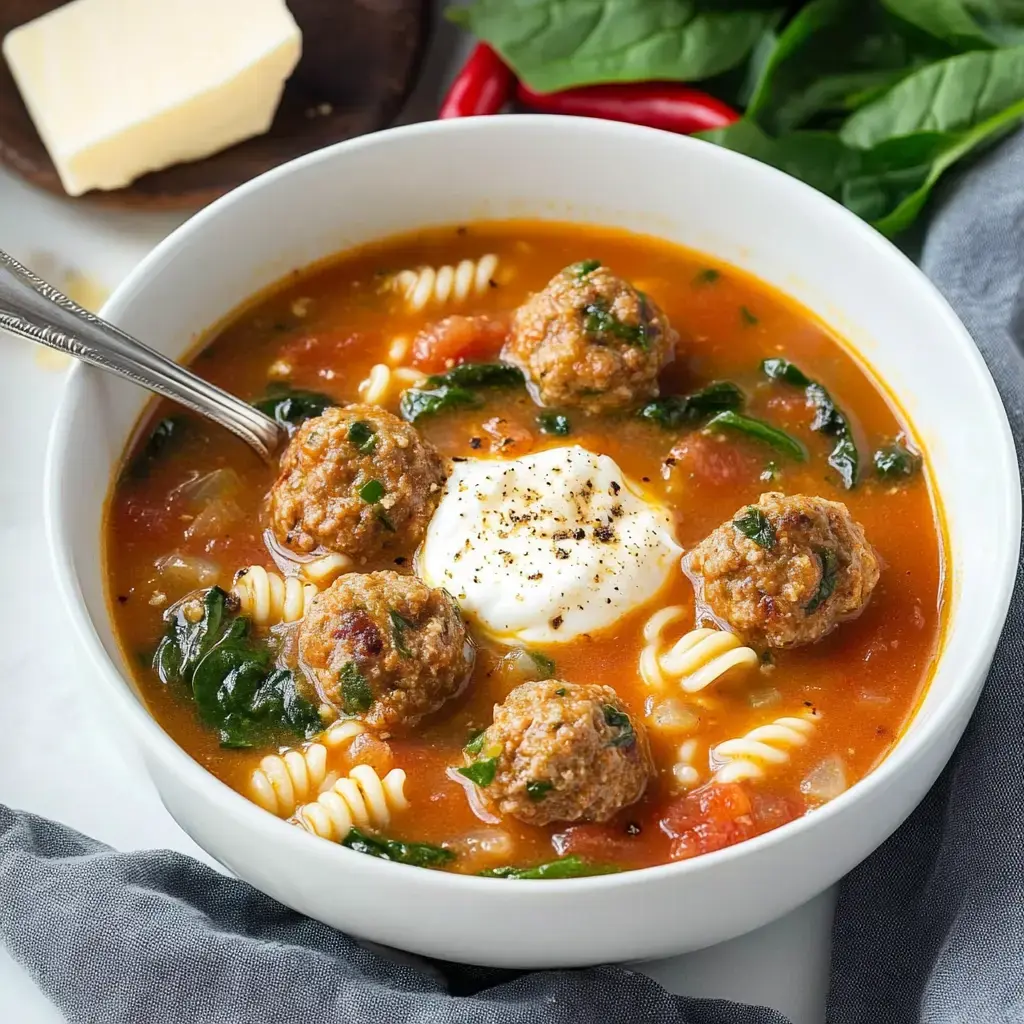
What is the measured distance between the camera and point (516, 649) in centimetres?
509

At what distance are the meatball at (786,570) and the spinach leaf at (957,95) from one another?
7.58ft

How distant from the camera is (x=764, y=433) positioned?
5.58 metres

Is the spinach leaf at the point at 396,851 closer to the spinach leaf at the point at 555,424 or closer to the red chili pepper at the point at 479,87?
the spinach leaf at the point at 555,424

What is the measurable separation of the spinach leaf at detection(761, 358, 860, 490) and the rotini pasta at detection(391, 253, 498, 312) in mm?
1191

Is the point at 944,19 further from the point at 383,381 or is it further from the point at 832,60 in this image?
the point at 383,381

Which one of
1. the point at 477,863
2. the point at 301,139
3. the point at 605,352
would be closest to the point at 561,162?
the point at 605,352

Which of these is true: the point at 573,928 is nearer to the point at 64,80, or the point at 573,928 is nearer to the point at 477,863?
the point at 477,863

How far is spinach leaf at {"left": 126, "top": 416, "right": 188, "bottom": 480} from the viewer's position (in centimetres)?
552

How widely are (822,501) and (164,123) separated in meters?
3.51

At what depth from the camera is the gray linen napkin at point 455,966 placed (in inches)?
171

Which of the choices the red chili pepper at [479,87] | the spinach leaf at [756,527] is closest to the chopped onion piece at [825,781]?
the spinach leaf at [756,527]

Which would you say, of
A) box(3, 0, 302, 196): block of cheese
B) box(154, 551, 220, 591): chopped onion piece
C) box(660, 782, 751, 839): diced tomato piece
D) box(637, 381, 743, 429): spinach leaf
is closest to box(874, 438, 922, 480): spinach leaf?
box(637, 381, 743, 429): spinach leaf

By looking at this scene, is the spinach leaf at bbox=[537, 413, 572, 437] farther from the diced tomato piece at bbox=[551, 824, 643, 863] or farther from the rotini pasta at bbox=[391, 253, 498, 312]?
the diced tomato piece at bbox=[551, 824, 643, 863]

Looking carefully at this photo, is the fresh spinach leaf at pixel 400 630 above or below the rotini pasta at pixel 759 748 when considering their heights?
above
